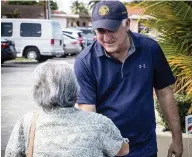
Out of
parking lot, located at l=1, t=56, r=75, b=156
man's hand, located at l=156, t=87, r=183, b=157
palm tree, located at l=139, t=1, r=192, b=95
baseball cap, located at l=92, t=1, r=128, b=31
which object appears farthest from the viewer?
parking lot, located at l=1, t=56, r=75, b=156

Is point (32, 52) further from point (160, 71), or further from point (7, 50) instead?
point (160, 71)

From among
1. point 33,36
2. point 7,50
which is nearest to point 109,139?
point 7,50

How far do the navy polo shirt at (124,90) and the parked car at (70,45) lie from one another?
76.4 feet

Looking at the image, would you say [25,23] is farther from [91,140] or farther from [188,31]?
[91,140]

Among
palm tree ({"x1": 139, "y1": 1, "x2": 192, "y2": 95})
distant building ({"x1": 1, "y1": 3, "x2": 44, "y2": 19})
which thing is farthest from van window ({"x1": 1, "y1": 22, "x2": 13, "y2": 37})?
A: distant building ({"x1": 1, "y1": 3, "x2": 44, "y2": 19})

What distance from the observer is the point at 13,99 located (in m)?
11.6

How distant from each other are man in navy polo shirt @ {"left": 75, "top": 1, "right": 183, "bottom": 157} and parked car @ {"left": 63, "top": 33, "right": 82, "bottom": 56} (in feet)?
76.3

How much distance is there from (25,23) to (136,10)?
1679 centimetres

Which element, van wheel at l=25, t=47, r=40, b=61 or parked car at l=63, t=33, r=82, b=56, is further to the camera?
parked car at l=63, t=33, r=82, b=56

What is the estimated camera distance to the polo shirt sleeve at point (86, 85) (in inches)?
121

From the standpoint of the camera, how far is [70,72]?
245cm

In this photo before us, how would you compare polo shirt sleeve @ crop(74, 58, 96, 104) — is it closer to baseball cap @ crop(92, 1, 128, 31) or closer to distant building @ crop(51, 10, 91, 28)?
baseball cap @ crop(92, 1, 128, 31)

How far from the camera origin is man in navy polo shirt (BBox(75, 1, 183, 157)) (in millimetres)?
3059

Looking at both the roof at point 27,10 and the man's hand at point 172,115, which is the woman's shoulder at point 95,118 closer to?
the man's hand at point 172,115
